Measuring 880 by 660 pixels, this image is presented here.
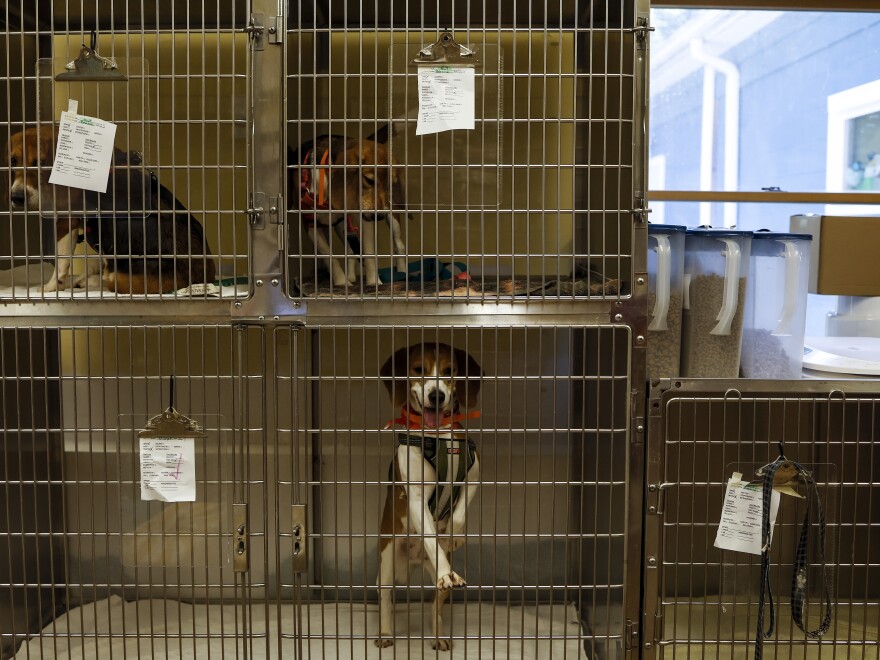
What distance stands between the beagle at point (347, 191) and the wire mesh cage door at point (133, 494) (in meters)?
0.25

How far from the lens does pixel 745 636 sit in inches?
63.5

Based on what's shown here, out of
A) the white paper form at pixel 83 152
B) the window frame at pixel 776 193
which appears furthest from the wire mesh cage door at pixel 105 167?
the window frame at pixel 776 193

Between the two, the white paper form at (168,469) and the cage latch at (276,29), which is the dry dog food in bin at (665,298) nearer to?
the cage latch at (276,29)

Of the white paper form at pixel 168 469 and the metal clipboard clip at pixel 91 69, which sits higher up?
the metal clipboard clip at pixel 91 69

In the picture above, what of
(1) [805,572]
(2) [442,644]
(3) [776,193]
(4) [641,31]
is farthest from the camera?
(3) [776,193]

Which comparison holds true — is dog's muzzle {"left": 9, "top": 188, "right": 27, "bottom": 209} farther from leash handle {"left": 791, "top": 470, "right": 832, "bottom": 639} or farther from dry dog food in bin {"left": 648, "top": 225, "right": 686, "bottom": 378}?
leash handle {"left": 791, "top": 470, "right": 832, "bottom": 639}

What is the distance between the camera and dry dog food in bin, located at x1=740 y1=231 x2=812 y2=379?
1582mm

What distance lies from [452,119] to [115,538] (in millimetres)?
1224

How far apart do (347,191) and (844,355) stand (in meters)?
1.03

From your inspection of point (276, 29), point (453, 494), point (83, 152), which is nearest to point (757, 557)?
point (453, 494)

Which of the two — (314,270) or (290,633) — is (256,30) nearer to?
(314,270)

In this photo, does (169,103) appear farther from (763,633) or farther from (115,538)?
(763,633)

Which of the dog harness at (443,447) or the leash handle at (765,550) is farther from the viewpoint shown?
the dog harness at (443,447)

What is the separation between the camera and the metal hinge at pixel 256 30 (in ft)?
4.72
